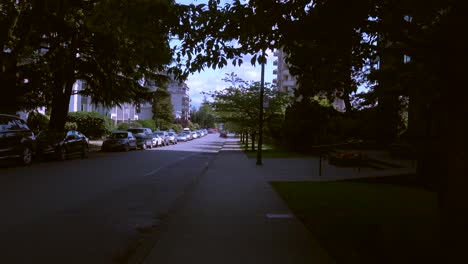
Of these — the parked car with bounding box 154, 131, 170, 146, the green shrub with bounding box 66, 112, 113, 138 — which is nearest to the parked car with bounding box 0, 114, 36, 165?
the green shrub with bounding box 66, 112, 113, 138

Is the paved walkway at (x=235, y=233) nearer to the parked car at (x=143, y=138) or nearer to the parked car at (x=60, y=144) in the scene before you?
the parked car at (x=60, y=144)

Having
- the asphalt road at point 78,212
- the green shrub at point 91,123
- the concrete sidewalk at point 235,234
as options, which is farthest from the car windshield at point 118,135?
the concrete sidewalk at point 235,234

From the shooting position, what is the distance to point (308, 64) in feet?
30.4

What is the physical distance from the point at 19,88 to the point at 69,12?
5862 mm

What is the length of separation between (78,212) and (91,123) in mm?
42853

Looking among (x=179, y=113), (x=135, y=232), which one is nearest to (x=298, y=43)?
(x=135, y=232)

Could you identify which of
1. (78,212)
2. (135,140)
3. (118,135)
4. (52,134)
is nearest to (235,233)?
(78,212)

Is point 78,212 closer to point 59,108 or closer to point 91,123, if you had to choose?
point 59,108

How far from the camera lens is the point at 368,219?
869 centimetres

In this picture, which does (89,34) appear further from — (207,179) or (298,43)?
(298,43)

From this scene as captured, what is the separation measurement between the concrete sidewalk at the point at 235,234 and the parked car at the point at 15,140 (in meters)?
9.57

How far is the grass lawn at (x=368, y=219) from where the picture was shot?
6219 millimetres

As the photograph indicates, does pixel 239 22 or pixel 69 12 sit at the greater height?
pixel 69 12

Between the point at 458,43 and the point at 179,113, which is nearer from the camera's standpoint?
the point at 458,43
